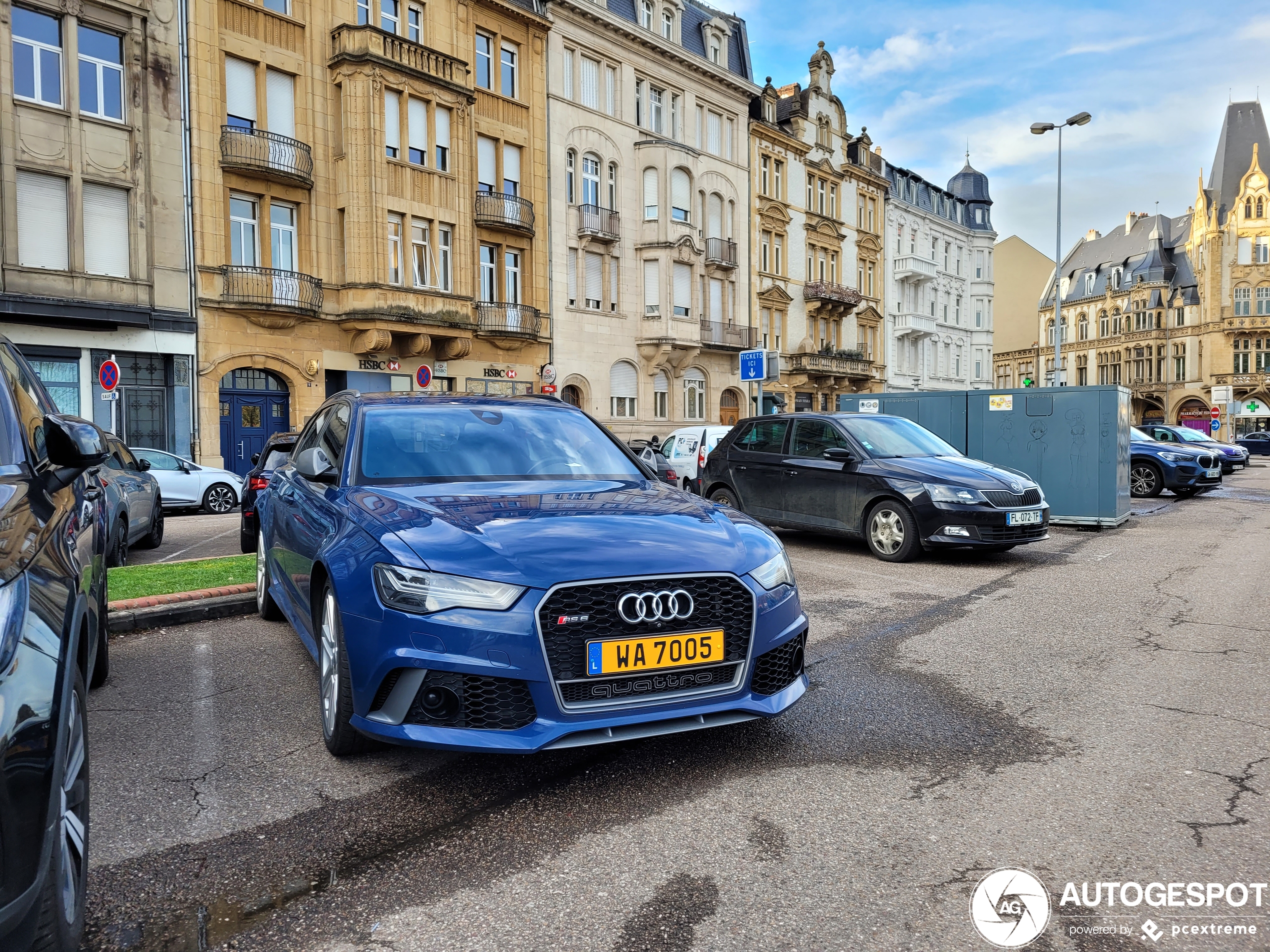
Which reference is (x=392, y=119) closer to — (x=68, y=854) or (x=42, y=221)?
(x=42, y=221)

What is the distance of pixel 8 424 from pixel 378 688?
1.53m

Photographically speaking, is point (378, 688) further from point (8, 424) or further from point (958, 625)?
point (958, 625)

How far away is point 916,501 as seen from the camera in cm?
962

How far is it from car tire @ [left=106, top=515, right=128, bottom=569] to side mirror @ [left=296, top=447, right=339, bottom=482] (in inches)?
160

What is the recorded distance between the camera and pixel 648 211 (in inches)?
1375

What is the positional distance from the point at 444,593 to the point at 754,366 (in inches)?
693

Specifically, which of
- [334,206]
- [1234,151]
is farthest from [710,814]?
[1234,151]

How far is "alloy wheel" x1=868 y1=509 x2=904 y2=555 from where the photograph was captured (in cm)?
988

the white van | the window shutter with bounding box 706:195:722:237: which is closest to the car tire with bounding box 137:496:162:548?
the white van

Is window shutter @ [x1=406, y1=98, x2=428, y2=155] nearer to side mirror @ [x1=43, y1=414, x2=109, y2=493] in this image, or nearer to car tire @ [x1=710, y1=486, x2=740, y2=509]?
car tire @ [x1=710, y1=486, x2=740, y2=509]

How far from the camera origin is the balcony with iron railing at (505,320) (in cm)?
2870

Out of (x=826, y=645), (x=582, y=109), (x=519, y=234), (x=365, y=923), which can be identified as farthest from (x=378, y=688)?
(x=582, y=109)
